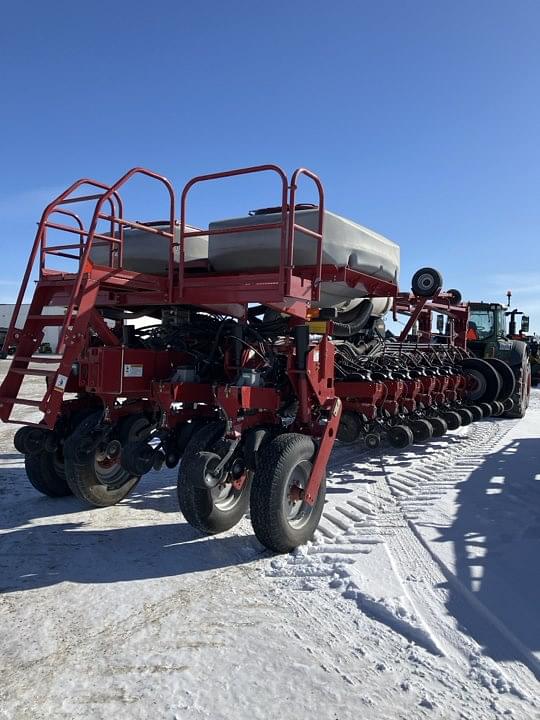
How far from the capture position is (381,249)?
559 cm

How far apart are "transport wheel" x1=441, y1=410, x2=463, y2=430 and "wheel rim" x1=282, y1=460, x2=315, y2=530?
16.8 ft

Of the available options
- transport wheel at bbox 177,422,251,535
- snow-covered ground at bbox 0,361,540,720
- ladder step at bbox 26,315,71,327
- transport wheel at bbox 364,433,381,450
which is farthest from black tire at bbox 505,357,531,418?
ladder step at bbox 26,315,71,327

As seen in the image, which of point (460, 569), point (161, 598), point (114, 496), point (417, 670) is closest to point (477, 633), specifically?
point (417, 670)

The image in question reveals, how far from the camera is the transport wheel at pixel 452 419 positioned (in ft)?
29.6

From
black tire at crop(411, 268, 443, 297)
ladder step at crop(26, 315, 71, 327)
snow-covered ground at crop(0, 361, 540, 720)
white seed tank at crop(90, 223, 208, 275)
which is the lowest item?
snow-covered ground at crop(0, 361, 540, 720)

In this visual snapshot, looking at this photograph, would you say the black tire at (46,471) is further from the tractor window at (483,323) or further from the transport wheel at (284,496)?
the tractor window at (483,323)

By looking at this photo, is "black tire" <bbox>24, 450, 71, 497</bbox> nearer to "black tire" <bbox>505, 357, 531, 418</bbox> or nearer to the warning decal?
the warning decal

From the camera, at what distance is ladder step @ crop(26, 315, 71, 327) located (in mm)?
4395

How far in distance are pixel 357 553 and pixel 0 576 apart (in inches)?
94.4

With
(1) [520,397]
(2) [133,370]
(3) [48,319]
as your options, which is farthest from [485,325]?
(3) [48,319]

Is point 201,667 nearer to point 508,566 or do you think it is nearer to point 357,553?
point 357,553

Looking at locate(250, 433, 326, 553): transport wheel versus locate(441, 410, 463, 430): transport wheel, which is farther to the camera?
locate(441, 410, 463, 430): transport wheel

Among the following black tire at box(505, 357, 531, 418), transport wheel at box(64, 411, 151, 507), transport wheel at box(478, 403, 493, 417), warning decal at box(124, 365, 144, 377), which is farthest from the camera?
black tire at box(505, 357, 531, 418)

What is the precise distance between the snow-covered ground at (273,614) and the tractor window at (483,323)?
29.4 feet
